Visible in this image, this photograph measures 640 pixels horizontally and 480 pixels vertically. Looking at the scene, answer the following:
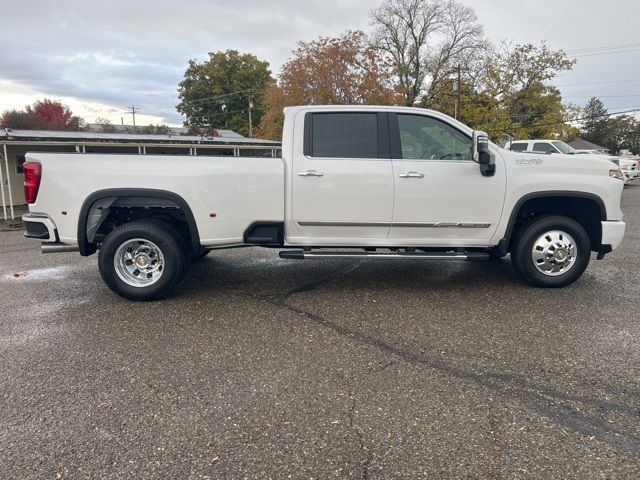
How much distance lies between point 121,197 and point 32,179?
3.05 feet

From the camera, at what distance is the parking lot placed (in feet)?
8.30

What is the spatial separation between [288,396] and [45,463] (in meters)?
1.43

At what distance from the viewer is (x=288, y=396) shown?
316cm

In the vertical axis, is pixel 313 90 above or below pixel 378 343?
above

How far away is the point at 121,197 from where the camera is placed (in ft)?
16.2

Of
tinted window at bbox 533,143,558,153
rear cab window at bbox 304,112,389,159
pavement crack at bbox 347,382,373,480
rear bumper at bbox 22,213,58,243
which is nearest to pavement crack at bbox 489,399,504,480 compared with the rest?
pavement crack at bbox 347,382,373,480

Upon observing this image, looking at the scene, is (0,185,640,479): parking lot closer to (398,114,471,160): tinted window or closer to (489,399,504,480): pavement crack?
(489,399,504,480): pavement crack

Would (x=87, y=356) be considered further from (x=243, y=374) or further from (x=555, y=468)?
(x=555, y=468)

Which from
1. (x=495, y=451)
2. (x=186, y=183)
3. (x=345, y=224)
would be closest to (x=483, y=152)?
(x=345, y=224)

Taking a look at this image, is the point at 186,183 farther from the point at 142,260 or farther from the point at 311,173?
the point at 311,173

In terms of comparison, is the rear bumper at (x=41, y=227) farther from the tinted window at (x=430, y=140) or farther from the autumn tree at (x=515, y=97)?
the autumn tree at (x=515, y=97)

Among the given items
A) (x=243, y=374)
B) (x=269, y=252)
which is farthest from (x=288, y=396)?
(x=269, y=252)

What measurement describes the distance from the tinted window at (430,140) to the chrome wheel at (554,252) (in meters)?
1.32

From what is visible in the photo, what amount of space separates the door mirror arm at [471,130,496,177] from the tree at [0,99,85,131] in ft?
152
